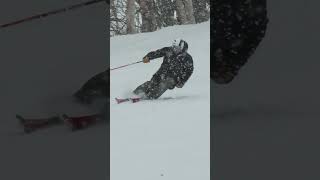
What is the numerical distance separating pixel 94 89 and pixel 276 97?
89cm

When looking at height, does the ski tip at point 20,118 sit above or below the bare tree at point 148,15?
below

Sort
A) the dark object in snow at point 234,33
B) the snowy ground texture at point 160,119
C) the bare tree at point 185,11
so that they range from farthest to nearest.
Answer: the bare tree at point 185,11 < the dark object in snow at point 234,33 < the snowy ground texture at point 160,119

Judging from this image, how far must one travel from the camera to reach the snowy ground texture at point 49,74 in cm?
239

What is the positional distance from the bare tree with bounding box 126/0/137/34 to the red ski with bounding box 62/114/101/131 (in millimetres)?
496

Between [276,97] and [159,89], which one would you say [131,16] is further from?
[276,97]

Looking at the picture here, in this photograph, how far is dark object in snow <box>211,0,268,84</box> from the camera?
2.43 meters

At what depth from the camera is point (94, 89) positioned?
2.47 meters

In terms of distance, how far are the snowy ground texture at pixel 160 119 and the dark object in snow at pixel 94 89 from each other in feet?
0.12

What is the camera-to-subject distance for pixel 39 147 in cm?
240

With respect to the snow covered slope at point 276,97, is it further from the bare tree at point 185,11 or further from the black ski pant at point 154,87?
the bare tree at point 185,11

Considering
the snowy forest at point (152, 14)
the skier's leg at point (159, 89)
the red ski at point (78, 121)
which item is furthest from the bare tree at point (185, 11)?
the red ski at point (78, 121)

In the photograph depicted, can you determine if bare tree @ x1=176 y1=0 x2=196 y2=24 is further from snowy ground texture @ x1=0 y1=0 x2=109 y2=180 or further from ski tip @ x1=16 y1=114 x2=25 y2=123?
ski tip @ x1=16 y1=114 x2=25 y2=123

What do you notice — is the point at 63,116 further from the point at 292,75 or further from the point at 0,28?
the point at 292,75

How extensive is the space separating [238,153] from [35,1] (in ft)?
3.97
